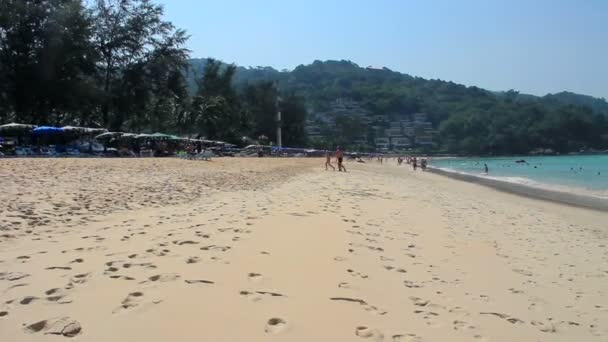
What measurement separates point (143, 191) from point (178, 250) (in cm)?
628

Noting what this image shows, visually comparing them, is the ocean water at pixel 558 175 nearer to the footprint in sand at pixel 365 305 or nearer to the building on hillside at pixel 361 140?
the footprint in sand at pixel 365 305

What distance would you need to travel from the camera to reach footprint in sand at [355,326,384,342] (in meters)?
3.49

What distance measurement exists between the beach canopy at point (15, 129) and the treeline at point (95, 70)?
4.19m

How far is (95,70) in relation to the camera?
41594 millimetres

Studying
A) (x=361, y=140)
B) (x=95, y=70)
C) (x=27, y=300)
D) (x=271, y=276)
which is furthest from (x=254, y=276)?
(x=361, y=140)

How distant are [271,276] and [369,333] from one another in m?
1.35

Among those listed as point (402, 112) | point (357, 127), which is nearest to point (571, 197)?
point (357, 127)

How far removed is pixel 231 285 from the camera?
13.8 ft

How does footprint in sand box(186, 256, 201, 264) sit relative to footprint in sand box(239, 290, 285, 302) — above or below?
above

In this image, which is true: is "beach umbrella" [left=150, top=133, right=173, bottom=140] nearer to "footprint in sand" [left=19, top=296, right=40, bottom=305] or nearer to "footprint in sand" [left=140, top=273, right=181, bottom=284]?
"footprint in sand" [left=140, top=273, right=181, bottom=284]

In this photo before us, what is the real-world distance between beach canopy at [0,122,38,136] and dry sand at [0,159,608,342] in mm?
24619

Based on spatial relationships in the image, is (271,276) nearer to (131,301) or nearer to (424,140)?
(131,301)

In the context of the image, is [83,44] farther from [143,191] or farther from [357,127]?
[357,127]

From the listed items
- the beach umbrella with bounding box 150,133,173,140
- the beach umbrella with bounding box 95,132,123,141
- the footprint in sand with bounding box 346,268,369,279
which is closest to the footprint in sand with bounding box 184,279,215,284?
the footprint in sand with bounding box 346,268,369,279
